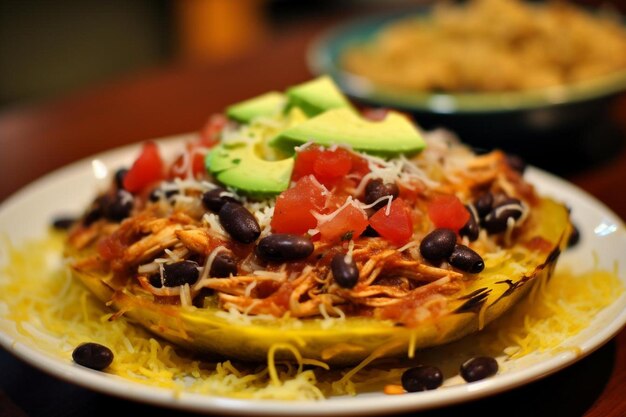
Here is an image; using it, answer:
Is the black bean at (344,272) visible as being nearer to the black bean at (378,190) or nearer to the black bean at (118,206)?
the black bean at (378,190)

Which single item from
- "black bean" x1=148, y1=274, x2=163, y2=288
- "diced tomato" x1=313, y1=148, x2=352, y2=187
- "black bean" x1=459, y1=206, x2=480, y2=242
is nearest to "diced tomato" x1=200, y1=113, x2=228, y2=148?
"diced tomato" x1=313, y1=148, x2=352, y2=187

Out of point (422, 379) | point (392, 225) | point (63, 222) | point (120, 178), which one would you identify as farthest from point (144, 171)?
point (422, 379)

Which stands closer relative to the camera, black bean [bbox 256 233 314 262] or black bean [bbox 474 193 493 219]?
black bean [bbox 256 233 314 262]

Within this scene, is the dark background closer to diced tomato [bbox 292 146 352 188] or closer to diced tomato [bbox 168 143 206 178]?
diced tomato [bbox 168 143 206 178]

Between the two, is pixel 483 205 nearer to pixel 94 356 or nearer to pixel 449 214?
pixel 449 214

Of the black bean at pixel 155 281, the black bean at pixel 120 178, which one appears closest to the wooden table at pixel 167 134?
the black bean at pixel 155 281

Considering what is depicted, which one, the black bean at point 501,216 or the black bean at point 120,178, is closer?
the black bean at point 501,216
